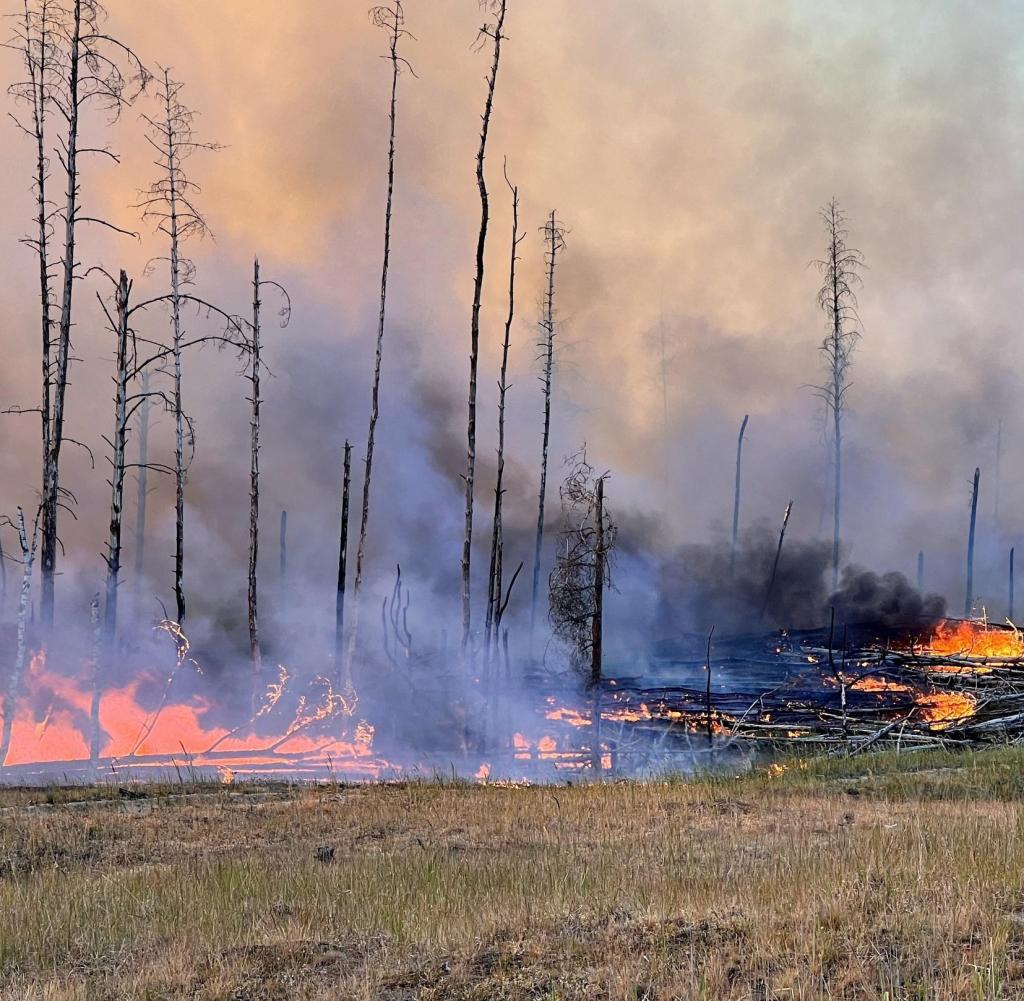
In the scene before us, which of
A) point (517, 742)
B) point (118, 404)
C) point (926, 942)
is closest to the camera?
point (926, 942)

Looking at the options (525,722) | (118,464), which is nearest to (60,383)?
(118,464)

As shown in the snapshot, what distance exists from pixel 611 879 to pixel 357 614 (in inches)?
975

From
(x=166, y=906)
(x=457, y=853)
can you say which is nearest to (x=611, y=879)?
(x=457, y=853)

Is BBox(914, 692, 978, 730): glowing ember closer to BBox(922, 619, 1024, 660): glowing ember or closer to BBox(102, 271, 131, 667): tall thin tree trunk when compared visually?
BBox(922, 619, 1024, 660): glowing ember

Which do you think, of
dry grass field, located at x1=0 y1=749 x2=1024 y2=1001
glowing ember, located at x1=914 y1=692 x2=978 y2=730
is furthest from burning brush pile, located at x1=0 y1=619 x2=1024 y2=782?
dry grass field, located at x1=0 y1=749 x2=1024 y2=1001

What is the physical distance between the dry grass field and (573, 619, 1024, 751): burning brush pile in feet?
27.7

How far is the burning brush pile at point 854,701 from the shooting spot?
24062mm

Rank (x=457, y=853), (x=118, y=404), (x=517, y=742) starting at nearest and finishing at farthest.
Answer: (x=457, y=853) → (x=118, y=404) → (x=517, y=742)

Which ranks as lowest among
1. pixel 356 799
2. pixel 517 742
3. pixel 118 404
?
pixel 517 742

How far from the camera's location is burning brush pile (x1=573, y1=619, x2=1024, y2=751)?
78.9 feet

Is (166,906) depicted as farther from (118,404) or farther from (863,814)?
(118,404)

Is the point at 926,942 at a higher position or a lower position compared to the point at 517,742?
higher

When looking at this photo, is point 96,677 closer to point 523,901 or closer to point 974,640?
point 523,901

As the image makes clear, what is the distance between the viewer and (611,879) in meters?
9.78
